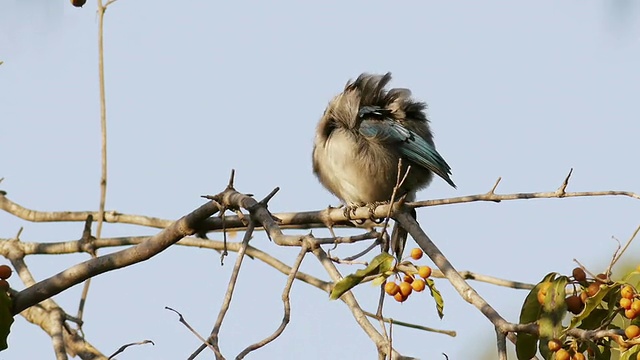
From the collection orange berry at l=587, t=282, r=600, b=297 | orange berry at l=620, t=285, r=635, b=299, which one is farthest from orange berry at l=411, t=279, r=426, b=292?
orange berry at l=620, t=285, r=635, b=299

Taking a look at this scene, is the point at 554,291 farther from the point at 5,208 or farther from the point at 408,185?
the point at 5,208

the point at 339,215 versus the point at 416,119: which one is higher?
the point at 416,119

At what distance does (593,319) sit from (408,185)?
9.99ft

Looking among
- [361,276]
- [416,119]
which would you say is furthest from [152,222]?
[361,276]

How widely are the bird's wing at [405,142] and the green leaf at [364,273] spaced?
2715mm

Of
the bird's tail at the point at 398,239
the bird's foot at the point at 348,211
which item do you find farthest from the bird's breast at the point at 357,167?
the bird's foot at the point at 348,211

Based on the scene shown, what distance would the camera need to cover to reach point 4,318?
358 cm

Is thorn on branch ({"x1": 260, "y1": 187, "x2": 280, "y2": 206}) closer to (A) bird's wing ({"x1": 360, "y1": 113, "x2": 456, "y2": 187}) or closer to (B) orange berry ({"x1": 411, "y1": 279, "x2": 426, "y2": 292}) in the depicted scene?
(B) orange berry ({"x1": 411, "y1": 279, "x2": 426, "y2": 292})

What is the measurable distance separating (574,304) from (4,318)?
1.98m

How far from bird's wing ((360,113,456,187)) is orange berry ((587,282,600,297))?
2.76 m

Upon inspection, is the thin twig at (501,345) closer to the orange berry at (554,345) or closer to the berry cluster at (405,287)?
the orange berry at (554,345)

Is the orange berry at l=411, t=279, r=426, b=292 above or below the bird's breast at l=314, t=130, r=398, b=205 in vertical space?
below

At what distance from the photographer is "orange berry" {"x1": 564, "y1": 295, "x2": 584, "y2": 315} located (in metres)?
3.28

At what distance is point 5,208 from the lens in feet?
19.5
